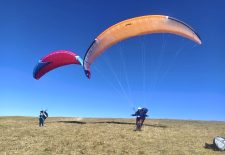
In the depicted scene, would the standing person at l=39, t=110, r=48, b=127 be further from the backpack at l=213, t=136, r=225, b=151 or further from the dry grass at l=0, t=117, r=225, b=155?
the backpack at l=213, t=136, r=225, b=151

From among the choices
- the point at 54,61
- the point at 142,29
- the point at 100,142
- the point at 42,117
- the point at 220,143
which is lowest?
the point at 100,142

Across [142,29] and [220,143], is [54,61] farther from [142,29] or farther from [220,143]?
[220,143]

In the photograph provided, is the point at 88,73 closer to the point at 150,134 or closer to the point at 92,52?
the point at 92,52

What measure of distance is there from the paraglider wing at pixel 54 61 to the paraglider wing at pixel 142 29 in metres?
9.12

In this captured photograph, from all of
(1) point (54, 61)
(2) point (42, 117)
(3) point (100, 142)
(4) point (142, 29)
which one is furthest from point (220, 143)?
(1) point (54, 61)

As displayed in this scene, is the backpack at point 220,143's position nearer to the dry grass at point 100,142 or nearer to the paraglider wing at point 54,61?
the dry grass at point 100,142

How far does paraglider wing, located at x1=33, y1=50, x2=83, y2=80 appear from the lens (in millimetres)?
41312

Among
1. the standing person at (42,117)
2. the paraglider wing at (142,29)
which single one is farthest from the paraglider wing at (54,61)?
the paraglider wing at (142,29)

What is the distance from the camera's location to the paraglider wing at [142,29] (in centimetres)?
2956

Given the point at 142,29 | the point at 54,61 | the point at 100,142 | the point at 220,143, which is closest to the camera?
the point at 220,143

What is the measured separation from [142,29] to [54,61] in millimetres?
16243

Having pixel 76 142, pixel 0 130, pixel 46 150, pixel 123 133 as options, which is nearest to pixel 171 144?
pixel 123 133

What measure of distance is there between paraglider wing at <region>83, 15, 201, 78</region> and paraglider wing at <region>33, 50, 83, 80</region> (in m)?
9.12

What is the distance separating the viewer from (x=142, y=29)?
3020 centimetres
